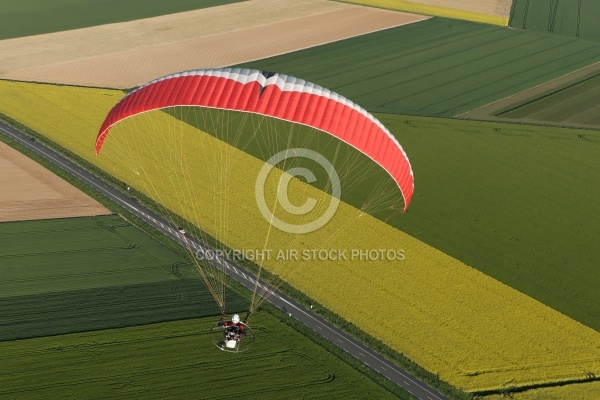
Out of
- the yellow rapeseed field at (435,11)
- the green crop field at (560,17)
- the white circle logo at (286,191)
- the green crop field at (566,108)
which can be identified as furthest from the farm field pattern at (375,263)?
the yellow rapeseed field at (435,11)

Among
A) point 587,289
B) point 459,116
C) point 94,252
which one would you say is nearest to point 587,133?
point 459,116

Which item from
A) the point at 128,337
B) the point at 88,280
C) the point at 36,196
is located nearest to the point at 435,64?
the point at 36,196

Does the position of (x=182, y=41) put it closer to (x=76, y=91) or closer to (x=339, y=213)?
(x=76, y=91)

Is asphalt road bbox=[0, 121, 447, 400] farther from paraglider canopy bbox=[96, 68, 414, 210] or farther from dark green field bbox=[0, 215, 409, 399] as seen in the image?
paraglider canopy bbox=[96, 68, 414, 210]

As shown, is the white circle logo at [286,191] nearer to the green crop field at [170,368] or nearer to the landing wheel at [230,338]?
the landing wheel at [230,338]

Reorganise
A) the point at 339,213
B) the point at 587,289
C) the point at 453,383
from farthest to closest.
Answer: the point at 339,213
the point at 587,289
the point at 453,383
